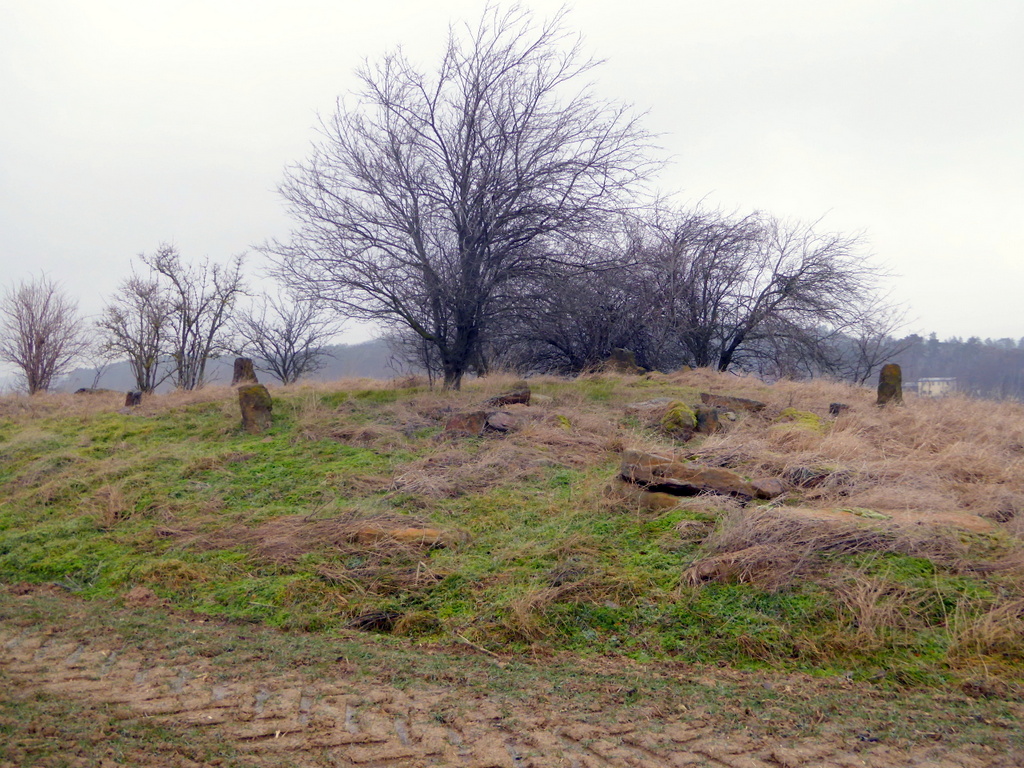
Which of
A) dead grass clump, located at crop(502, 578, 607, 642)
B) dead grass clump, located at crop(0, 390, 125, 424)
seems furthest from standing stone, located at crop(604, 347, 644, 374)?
dead grass clump, located at crop(502, 578, 607, 642)

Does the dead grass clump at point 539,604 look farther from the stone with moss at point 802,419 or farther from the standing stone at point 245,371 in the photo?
the standing stone at point 245,371

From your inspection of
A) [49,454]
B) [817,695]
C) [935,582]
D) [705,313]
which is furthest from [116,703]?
[705,313]

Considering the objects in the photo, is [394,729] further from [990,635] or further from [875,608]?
[990,635]

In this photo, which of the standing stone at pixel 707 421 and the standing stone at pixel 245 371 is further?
the standing stone at pixel 245 371

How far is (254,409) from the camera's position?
10.6 m

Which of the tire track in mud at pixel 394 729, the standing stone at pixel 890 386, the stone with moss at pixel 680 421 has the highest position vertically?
the standing stone at pixel 890 386

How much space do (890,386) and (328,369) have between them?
70.5ft

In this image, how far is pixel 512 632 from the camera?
4695 mm

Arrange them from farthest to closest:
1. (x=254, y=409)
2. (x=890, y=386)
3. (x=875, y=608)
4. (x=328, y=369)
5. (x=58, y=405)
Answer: (x=328, y=369) < (x=58, y=405) < (x=890, y=386) < (x=254, y=409) < (x=875, y=608)

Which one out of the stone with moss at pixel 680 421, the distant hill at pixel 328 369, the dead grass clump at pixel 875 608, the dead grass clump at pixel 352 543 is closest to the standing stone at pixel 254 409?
the dead grass clump at pixel 352 543

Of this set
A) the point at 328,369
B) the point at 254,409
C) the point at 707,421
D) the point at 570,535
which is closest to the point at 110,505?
the point at 254,409

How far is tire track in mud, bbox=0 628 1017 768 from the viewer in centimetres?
312

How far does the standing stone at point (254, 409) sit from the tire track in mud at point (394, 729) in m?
6.38

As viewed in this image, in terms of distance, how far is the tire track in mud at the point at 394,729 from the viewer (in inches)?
123
